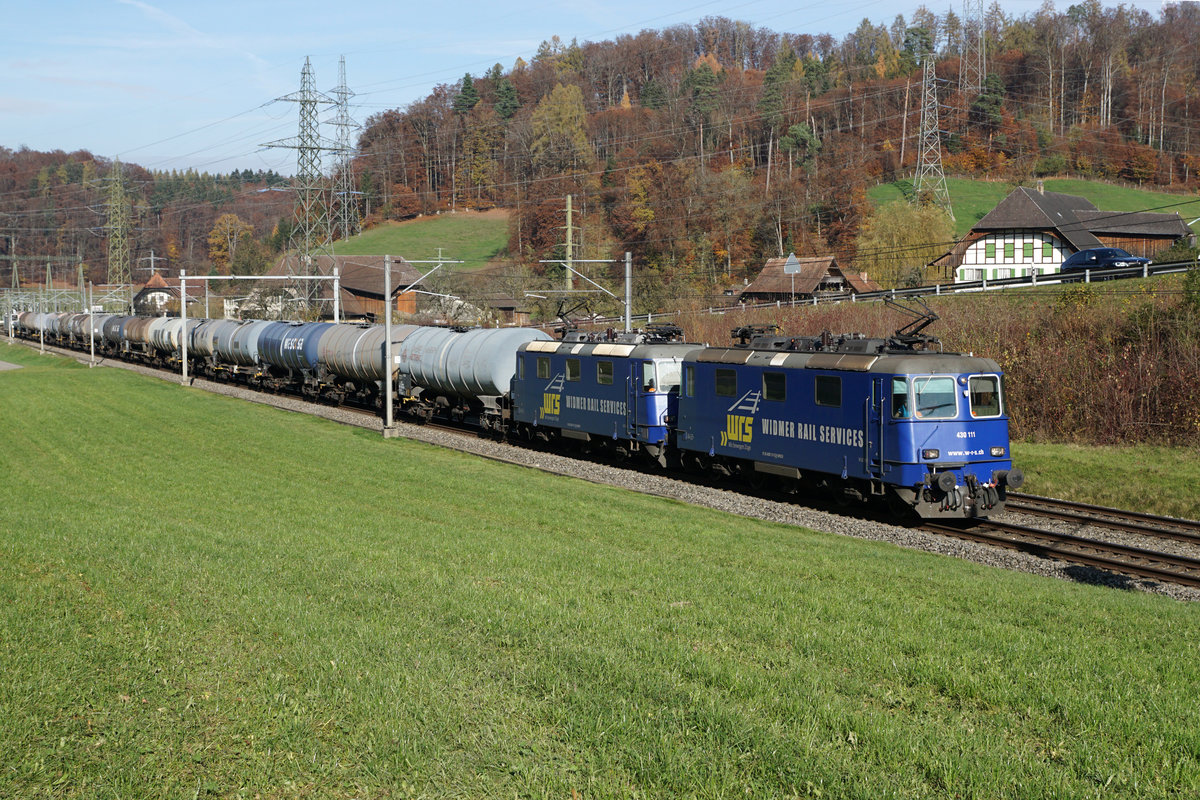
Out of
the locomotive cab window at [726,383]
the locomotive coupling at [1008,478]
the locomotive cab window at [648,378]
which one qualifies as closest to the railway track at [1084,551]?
the locomotive coupling at [1008,478]

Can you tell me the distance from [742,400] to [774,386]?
1134mm

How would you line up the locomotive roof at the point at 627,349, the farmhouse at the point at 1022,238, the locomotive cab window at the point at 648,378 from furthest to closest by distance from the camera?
the farmhouse at the point at 1022,238 → the locomotive roof at the point at 627,349 → the locomotive cab window at the point at 648,378

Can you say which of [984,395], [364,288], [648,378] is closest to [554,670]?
[984,395]

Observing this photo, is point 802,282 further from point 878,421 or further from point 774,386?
point 878,421

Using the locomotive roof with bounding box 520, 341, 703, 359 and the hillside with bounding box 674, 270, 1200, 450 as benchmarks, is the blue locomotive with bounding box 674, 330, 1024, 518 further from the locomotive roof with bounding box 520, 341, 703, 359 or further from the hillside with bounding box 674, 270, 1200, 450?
the hillside with bounding box 674, 270, 1200, 450

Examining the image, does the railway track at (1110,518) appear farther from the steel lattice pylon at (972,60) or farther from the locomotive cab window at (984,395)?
the steel lattice pylon at (972,60)

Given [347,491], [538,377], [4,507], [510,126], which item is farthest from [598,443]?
[510,126]

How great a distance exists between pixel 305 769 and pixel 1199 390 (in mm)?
27685

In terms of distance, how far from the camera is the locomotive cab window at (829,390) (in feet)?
64.5

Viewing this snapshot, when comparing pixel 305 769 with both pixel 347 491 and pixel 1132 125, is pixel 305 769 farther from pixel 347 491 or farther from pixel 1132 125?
A: pixel 1132 125

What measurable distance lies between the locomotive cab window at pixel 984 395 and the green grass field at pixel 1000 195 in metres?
75.0

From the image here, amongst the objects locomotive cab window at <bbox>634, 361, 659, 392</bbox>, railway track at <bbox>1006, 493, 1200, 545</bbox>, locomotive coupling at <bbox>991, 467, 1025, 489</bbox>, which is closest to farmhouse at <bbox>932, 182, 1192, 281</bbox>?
locomotive cab window at <bbox>634, 361, 659, 392</bbox>

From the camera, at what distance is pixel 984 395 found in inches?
746

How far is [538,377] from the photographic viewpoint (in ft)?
96.5
